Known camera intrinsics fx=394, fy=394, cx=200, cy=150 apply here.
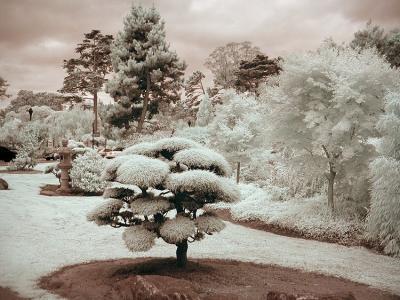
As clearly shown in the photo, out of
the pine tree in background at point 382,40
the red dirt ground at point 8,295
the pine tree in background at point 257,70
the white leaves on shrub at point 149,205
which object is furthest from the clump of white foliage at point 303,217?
the pine tree in background at point 257,70

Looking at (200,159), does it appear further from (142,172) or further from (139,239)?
(139,239)

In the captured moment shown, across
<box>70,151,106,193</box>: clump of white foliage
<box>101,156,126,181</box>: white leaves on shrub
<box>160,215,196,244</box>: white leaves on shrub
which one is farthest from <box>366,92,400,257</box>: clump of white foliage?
<box>70,151,106,193</box>: clump of white foliage

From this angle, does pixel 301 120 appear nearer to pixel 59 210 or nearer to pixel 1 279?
pixel 59 210

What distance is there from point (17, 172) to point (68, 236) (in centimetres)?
1222

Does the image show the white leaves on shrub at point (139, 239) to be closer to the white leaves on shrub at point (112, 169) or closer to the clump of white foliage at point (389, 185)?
the white leaves on shrub at point (112, 169)

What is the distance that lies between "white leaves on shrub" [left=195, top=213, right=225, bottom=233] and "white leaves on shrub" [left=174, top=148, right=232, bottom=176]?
2.50ft

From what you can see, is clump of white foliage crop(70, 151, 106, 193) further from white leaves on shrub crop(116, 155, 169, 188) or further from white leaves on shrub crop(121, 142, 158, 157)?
white leaves on shrub crop(116, 155, 169, 188)

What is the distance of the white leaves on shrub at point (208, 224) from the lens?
19.7 feet

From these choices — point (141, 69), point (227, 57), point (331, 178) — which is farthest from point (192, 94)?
point (331, 178)

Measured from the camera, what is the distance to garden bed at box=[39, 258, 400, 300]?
185 inches

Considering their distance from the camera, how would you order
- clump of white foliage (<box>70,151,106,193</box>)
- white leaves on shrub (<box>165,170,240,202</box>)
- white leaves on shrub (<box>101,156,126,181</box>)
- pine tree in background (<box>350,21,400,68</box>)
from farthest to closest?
pine tree in background (<box>350,21,400,68</box>), clump of white foliage (<box>70,151,106,193</box>), white leaves on shrub (<box>101,156,126,181</box>), white leaves on shrub (<box>165,170,240,202</box>)

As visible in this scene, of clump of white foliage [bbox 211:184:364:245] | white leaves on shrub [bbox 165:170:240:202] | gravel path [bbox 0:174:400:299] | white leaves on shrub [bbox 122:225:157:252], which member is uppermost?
white leaves on shrub [bbox 165:170:240:202]

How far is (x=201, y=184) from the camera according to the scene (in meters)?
5.61

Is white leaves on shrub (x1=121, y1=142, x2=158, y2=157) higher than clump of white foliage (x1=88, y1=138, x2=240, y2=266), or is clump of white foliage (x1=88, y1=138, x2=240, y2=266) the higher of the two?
white leaves on shrub (x1=121, y1=142, x2=158, y2=157)
